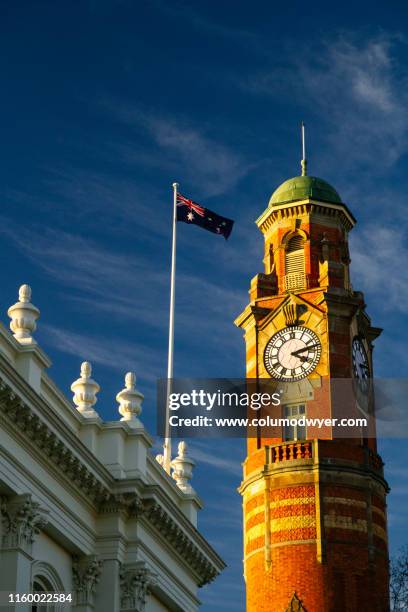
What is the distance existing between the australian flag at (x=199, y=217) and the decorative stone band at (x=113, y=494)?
13891mm

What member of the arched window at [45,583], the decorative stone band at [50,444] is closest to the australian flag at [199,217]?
the decorative stone band at [50,444]

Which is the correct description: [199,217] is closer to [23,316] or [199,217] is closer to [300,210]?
[300,210]

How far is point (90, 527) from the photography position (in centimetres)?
3897

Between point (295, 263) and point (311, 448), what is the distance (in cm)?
1032

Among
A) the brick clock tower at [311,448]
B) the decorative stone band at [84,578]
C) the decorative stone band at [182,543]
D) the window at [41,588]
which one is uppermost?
the brick clock tower at [311,448]

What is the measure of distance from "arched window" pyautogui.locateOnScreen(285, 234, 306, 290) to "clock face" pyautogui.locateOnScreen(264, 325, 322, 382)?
2.64 metres

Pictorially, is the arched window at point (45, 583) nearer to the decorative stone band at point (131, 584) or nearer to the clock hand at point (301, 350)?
the decorative stone band at point (131, 584)

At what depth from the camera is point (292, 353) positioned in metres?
65.4

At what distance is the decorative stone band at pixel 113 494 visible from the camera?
112ft

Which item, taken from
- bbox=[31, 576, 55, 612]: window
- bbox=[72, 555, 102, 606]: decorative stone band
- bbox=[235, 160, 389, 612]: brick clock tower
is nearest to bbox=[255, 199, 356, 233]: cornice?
bbox=[235, 160, 389, 612]: brick clock tower

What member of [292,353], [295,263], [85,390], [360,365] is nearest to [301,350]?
[292,353]

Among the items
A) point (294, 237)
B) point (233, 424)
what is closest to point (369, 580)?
point (233, 424)

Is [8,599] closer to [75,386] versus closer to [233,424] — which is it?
[75,386]

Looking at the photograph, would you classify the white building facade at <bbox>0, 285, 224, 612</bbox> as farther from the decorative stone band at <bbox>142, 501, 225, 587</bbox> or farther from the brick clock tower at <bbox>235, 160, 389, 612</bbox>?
the brick clock tower at <bbox>235, 160, 389, 612</bbox>
